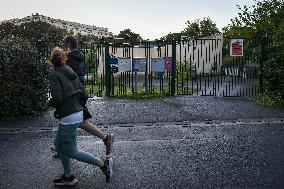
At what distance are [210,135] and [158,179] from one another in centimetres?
293

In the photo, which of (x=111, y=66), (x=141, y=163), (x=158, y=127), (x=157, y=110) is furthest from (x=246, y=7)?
(x=141, y=163)

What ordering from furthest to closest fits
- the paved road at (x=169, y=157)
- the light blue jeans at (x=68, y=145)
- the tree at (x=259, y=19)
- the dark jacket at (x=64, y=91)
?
the tree at (x=259, y=19), the paved road at (x=169, y=157), the light blue jeans at (x=68, y=145), the dark jacket at (x=64, y=91)

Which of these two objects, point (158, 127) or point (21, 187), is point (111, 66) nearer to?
point (158, 127)

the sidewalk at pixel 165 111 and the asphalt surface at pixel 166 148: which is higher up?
the sidewalk at pixel 165 111

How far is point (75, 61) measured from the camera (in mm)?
6684

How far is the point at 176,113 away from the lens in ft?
36.3

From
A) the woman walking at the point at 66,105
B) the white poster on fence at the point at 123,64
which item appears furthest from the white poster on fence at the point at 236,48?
the woman walking at the point at 66,105

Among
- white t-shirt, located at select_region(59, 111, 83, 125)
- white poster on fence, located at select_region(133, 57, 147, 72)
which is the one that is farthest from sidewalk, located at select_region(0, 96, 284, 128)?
white t-shirt, located at select_region(59, 111, 83, 125)

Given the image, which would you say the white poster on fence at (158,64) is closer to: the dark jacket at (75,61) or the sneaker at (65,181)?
the dark jacket at (75,61)

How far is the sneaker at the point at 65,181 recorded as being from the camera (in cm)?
564

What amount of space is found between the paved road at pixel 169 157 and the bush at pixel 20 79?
1.62 metres

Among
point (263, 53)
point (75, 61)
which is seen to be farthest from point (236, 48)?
point (75, 61)

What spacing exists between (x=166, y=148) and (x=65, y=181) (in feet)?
8.00

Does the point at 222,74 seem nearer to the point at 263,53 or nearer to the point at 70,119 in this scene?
the point at 263,53
